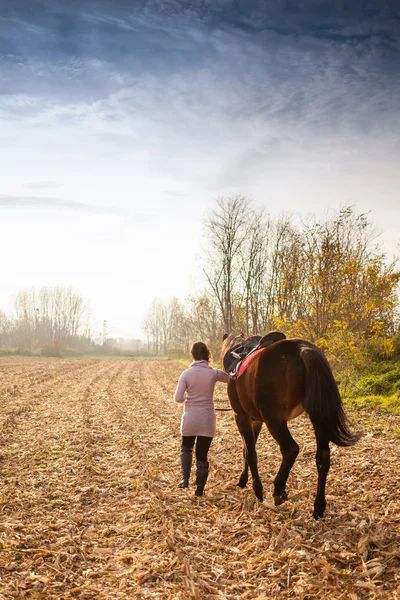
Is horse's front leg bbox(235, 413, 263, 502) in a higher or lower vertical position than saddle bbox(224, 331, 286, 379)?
lower

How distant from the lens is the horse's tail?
469 centimetres

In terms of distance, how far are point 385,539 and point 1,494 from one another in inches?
183

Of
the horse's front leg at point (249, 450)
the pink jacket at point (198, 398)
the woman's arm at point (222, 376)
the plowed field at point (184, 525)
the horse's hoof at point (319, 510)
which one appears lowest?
the plowed field at point (184, 525)

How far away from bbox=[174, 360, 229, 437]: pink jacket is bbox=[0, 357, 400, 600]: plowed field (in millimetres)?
862

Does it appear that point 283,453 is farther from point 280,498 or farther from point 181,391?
point 181,391

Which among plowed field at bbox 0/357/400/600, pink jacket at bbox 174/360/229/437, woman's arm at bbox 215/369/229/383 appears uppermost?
woman's arm at bbox 215/369/229/383

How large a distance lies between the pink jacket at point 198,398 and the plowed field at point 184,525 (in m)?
0.86

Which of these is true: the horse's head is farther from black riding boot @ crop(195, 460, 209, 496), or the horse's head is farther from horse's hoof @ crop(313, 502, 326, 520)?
horse's hoof @ crop(313, 502, 326, 520)

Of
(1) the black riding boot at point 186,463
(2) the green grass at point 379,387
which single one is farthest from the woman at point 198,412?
(2) the green grass at point 379,387

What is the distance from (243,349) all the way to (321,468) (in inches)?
77.0

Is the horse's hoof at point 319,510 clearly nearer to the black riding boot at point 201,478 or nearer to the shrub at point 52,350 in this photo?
the black riding boot at point 201,478

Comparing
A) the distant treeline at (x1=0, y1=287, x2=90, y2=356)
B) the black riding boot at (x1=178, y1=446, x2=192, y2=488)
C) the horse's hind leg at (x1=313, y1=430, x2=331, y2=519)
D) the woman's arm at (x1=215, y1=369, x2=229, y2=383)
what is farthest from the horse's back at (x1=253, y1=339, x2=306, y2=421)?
the distant treeline at (x1=0, y1=287, x2=90, y2=356)

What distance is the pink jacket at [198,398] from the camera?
5.91 meters

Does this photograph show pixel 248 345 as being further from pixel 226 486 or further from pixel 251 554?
pixel 251 554
